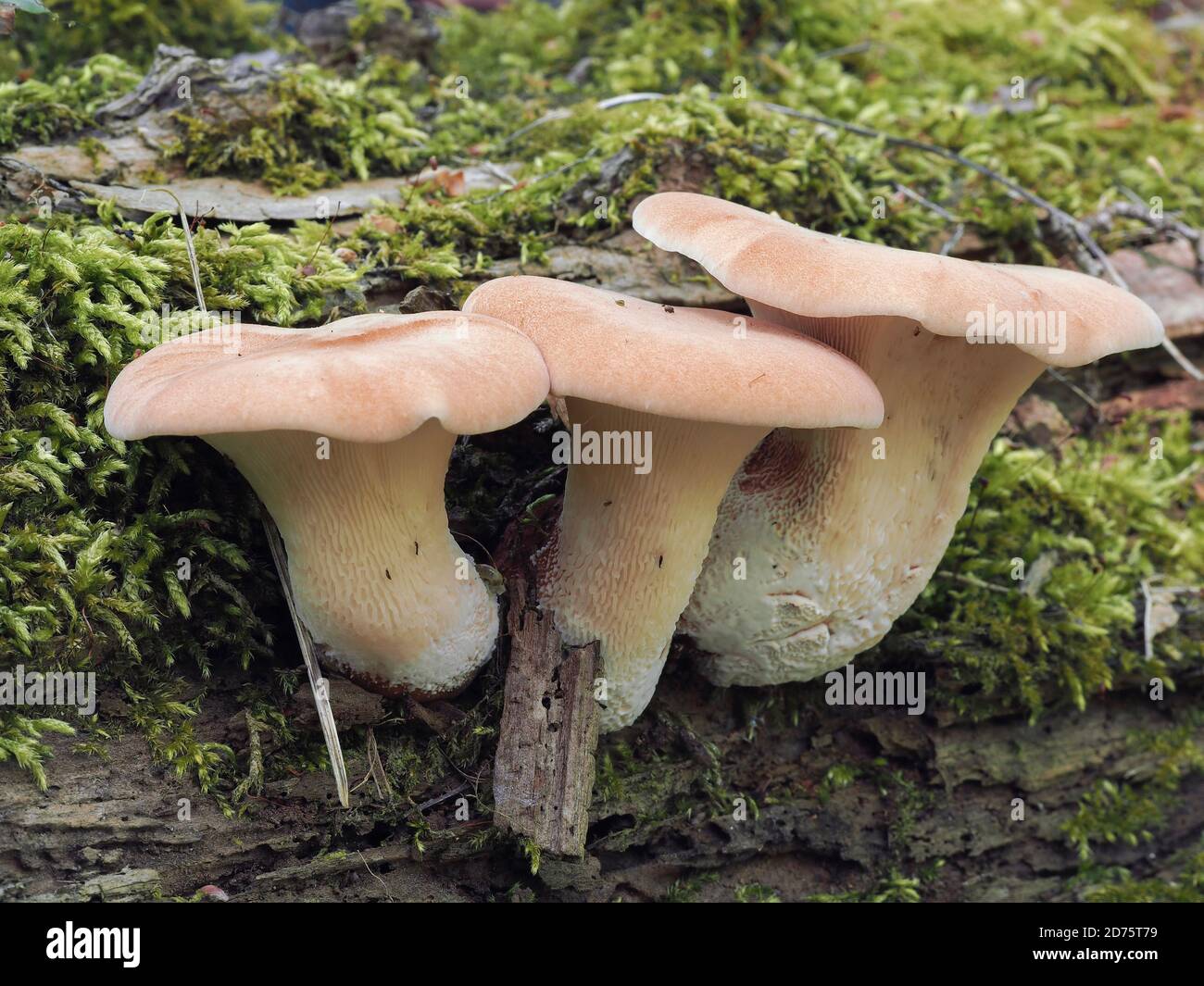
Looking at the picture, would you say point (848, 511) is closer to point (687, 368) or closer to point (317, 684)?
point (687, 368)

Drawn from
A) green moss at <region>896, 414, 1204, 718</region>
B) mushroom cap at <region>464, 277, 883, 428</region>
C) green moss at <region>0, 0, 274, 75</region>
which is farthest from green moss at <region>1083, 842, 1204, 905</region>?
green moss at <region>0, 0, 274, 75</region>

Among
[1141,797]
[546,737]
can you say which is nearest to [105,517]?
[546,737]

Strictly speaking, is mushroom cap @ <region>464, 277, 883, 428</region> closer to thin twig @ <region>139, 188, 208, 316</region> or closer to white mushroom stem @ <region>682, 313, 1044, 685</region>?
white mushroom stem @ <region>682, 313, 1044, 685</region>

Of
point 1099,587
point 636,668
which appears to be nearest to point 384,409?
point 636,668

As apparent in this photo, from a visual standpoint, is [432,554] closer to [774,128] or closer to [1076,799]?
[774,128]

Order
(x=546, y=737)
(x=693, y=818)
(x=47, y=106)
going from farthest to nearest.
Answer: (x=47, y=106), (x=693, y=818), (x=546, y=737)

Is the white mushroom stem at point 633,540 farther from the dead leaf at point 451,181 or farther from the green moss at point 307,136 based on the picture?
the green moss at point 307,136
